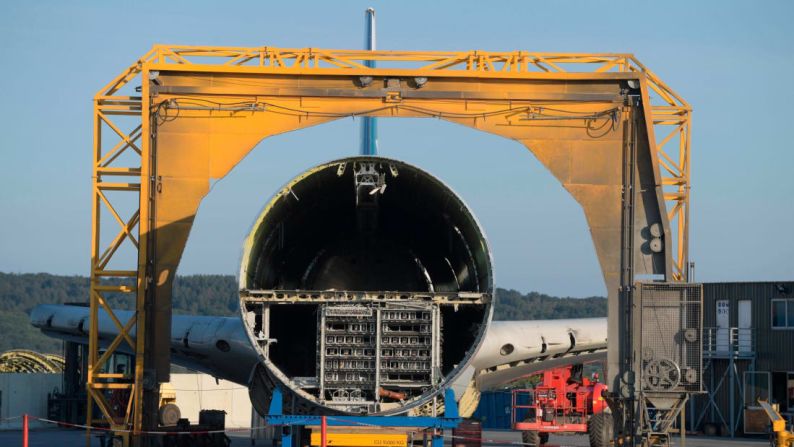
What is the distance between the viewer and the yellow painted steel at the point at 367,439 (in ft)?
52.1

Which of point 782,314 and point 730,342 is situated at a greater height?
point 782,314

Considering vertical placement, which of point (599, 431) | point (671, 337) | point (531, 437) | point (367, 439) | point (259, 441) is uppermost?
point (671, 337)

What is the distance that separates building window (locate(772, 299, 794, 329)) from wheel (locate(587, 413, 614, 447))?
512 inches

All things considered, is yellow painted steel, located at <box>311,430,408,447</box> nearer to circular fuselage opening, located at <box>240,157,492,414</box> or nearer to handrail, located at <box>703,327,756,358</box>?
circular fuselage opening, located at <box>240,157,492,414</box>

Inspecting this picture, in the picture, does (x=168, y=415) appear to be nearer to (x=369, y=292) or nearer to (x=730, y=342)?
(x=369, y=292)

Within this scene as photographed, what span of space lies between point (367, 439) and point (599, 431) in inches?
415

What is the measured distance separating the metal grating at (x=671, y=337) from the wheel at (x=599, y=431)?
6083 millimetres

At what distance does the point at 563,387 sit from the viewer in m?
28.2

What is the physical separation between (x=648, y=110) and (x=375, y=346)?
6.17 meters

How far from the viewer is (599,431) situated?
25422 millimetres

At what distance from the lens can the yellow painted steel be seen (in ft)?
52.1

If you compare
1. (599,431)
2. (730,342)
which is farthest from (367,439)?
(730,342)

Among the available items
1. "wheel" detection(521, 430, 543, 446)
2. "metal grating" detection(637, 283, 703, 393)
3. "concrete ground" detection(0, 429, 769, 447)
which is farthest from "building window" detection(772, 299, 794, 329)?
"metal grating" detection(637, 283, 703, 393)

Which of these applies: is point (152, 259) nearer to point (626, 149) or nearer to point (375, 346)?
point (375, 346)
